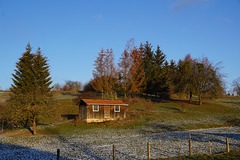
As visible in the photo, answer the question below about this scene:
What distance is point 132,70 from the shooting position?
63750 mm

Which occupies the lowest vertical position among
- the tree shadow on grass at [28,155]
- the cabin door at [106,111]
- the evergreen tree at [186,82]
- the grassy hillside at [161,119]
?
the tree shadow on grass at [28,155]

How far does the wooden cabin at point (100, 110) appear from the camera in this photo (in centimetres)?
4162

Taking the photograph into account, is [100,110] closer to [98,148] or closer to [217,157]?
[98,148]

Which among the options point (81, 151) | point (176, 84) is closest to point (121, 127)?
point (81, 151)

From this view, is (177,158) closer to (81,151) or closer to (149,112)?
(81,151)

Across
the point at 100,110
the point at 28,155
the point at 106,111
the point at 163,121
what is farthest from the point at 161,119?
the point at 28,155

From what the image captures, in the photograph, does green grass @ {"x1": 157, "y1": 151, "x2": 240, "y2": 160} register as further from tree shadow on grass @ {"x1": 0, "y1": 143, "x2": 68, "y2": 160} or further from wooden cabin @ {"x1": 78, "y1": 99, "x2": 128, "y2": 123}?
wooden cabin @ {"x1": 78, "y1": 99, "x2": 128, "y2": 123}

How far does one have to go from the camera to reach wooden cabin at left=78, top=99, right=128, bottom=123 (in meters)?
41.6

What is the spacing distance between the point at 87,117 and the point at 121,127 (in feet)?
24.0

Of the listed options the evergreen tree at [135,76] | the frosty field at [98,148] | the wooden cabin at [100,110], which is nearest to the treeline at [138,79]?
the evergreen tree at [135,76]

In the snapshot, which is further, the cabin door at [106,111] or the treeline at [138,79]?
the treeline at [138,79]

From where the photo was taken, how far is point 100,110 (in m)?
42.6

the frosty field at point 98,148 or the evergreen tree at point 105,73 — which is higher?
the evergreen tree at point 105,73

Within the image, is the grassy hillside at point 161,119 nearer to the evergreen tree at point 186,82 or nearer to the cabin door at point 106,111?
the cabin door at point 106,111
